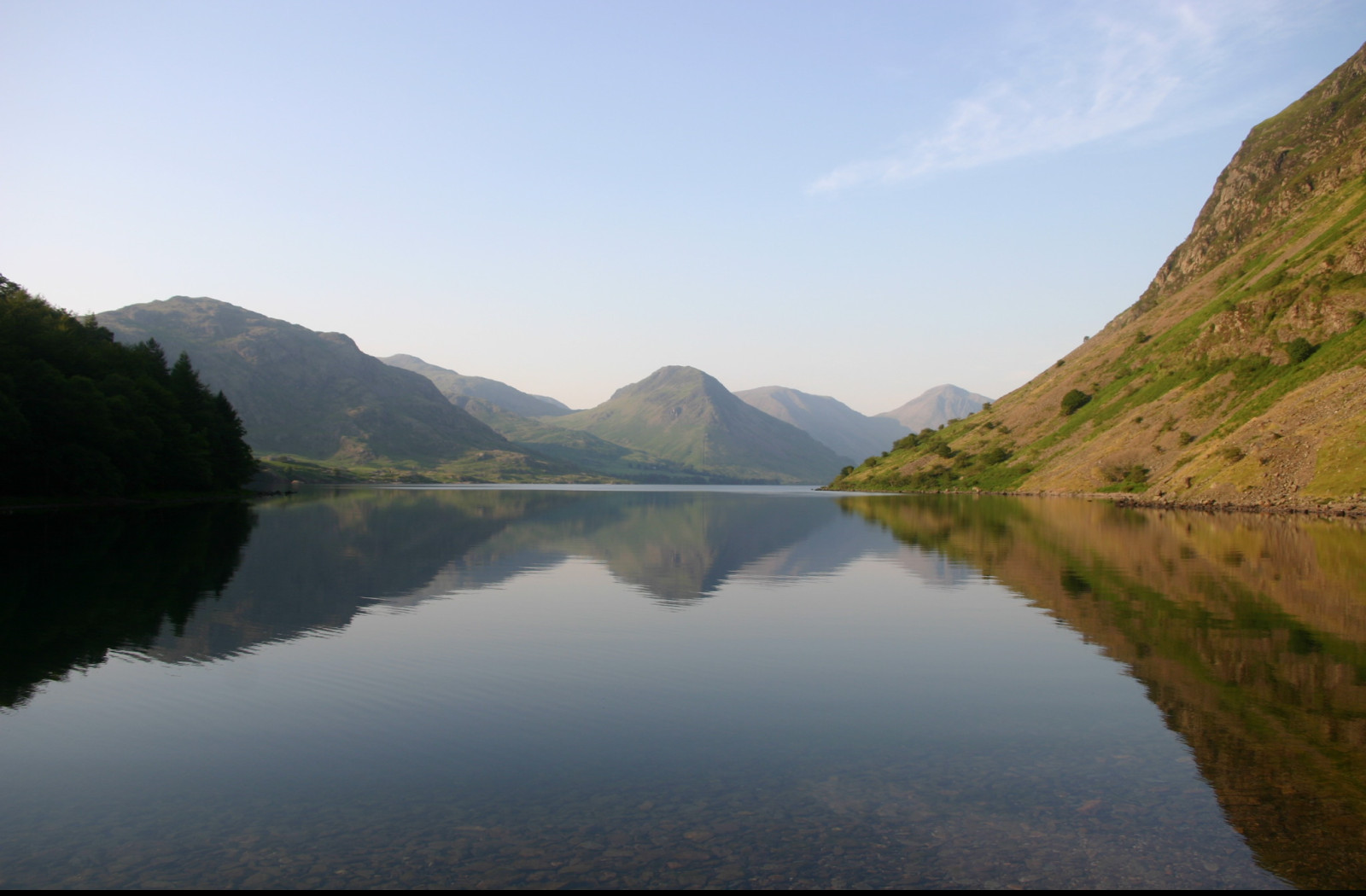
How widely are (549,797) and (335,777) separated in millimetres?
4207

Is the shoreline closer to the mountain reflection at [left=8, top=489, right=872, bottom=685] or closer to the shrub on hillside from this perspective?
the shrub on hillside

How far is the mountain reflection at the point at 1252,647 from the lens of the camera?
13367 millimetres

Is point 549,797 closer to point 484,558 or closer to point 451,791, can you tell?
point 451,791

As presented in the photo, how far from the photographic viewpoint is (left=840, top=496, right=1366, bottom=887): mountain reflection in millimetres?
13367

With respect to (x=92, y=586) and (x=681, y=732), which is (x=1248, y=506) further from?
(x=92, y=586)

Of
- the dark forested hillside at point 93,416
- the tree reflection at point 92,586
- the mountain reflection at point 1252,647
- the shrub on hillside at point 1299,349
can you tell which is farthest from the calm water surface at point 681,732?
the shrub on hillside at point 1299,349

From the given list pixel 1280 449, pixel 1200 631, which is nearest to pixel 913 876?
pixel 1200 631

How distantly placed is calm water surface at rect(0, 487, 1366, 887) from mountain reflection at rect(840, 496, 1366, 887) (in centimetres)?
12

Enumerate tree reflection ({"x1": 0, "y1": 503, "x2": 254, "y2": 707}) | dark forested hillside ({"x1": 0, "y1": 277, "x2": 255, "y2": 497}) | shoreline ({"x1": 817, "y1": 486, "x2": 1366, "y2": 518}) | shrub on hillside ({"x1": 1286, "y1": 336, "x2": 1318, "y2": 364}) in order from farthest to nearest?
shrub on hillside ({"x1": 1286, "y1": 336, "x2": 1318, "y2": 364}) → dark forested hillside ({"x1": 0, "y1": 277, "x2": 255, "y2": 497}) → shoreline ({"x1": 817, "y1": 486, "x2": 1366, "y2": 518}) → tree reflection ({"x1": 0, "y1": 503, "x2": 254, "y2": 707})

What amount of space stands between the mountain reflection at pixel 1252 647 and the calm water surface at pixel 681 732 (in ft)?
0.38

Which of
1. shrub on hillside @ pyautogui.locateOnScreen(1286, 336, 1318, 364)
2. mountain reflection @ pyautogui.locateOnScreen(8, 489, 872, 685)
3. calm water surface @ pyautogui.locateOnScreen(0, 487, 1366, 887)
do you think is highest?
shrub on hillside @ pyautogui.locateOnScreen(1286, 336, 1318, 364)

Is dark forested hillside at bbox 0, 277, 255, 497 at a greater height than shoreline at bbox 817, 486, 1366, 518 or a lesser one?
greater

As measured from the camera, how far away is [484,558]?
54.6 metres

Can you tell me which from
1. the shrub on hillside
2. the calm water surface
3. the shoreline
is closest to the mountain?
the shrub on hillside
